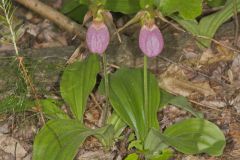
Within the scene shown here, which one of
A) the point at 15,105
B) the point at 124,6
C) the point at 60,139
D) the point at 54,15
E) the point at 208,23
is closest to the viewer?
the point at 60,139

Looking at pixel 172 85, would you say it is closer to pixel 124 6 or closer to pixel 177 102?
pixel 177 102

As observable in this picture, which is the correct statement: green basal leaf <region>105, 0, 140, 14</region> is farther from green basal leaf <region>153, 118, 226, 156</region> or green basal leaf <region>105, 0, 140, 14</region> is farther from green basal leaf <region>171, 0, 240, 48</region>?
green basal leaf <region>153, 118, 226, 156</region>

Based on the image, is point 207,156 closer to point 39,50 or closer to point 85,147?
point 85,147

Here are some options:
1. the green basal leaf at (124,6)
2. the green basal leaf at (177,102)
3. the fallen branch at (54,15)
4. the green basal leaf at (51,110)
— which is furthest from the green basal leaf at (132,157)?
the fallen branch at (54,15)

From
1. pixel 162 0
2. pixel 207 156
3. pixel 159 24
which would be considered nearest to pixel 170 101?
pixel 207 156

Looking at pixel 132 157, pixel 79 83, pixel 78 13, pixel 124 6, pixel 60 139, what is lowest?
pixel 132 157

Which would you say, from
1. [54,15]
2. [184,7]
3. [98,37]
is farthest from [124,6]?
[98,37]
